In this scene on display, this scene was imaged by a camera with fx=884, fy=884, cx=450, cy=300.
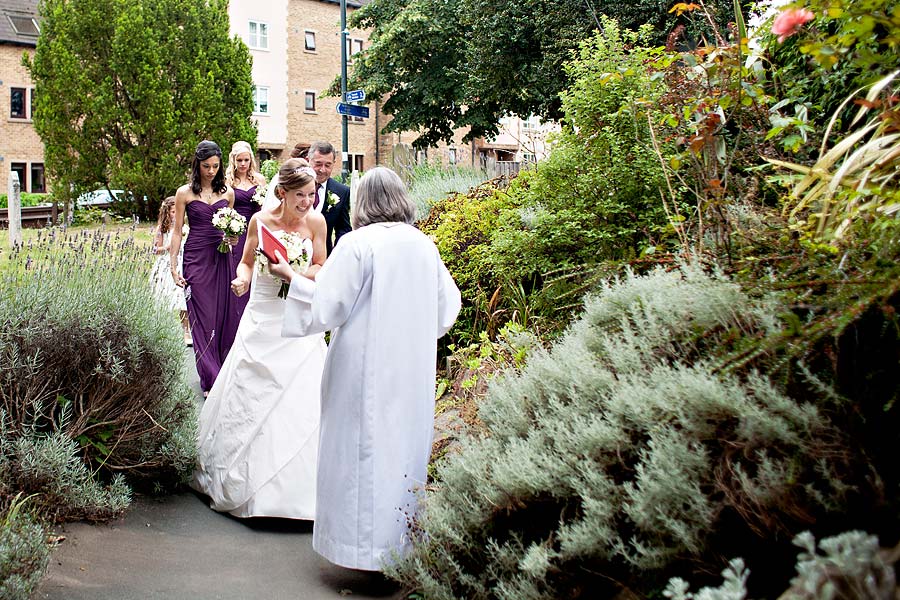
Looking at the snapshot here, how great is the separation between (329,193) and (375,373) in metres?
3.94

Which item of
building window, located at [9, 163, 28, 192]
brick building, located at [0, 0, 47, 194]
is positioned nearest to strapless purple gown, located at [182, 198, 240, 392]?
brick building, located at [0, 0, 47, 194]

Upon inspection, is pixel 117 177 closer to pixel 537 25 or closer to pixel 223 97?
pixel 223 97

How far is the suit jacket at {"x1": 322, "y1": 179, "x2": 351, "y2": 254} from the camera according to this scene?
835cm

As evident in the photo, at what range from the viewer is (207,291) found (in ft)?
28.7

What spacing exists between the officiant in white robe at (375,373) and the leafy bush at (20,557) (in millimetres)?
1490

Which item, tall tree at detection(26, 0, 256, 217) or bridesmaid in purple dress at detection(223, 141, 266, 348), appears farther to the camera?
tall tree at detection(26, 0, 256, 217)

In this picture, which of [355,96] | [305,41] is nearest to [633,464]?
[355,96]

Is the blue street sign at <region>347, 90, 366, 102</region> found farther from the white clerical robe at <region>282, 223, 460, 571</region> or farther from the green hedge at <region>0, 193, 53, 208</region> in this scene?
the green hedge at <region>0, 193, 53, 208</region>

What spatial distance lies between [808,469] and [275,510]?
12.7ft

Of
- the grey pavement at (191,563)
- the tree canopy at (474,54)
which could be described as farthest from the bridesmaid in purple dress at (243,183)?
the tree canopy at (474,54)

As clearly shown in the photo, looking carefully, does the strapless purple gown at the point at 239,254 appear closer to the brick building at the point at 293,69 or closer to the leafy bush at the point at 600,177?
the leafy bush at the point at 600,177

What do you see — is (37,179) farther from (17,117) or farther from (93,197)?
(93,197)

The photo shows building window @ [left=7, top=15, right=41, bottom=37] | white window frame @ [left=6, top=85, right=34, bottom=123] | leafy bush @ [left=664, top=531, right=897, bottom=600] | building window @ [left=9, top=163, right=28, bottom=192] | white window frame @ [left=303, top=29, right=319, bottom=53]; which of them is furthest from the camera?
white window frame @ [left=303, top=29, right=319, bottom=53]

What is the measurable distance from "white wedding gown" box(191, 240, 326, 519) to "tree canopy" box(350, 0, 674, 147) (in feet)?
40.7
